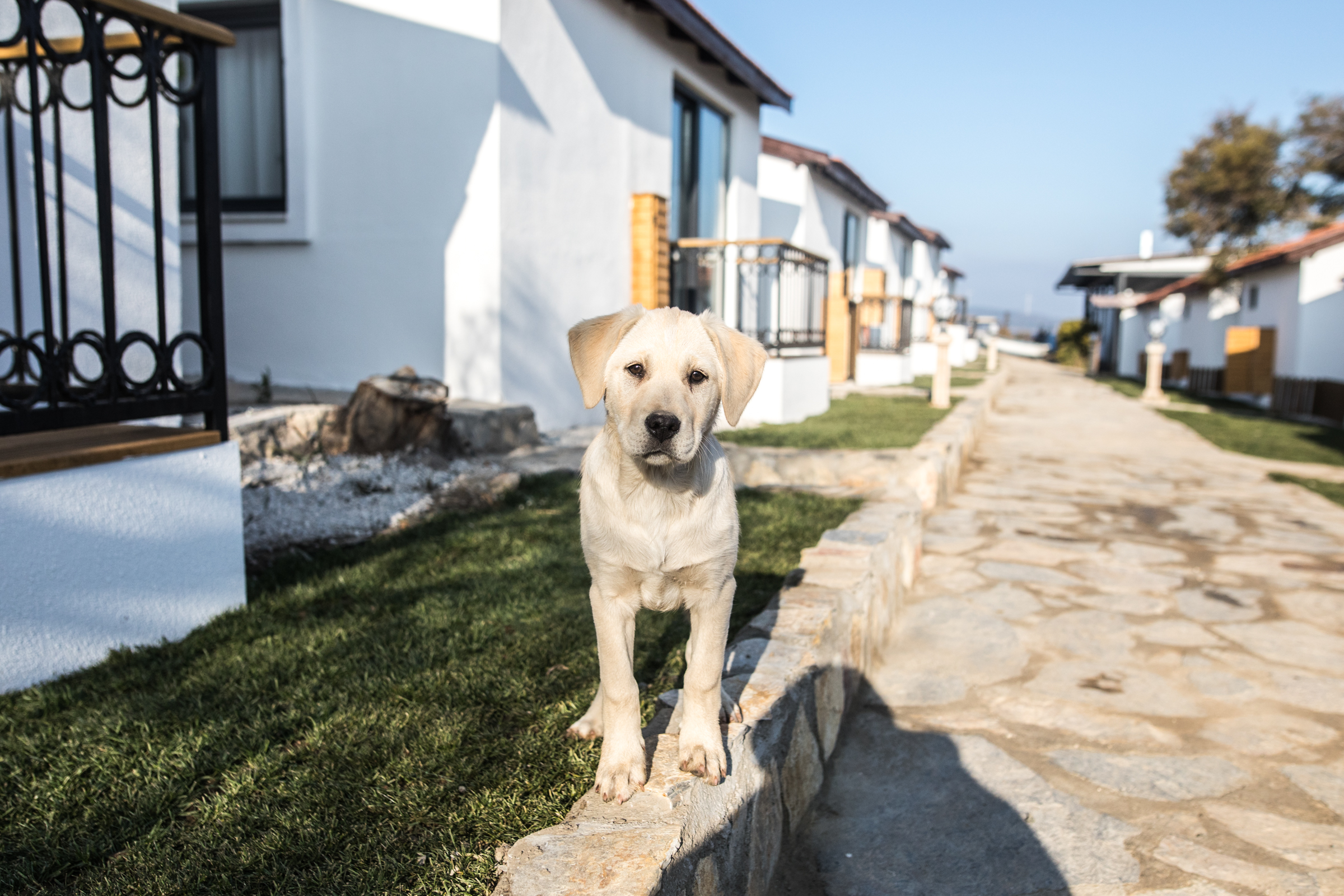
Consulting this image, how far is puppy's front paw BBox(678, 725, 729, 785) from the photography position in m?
2.01

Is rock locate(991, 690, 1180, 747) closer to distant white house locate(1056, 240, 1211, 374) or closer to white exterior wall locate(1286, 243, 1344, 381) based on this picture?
white exterior wall locate(1286, 243, 1344, 381)

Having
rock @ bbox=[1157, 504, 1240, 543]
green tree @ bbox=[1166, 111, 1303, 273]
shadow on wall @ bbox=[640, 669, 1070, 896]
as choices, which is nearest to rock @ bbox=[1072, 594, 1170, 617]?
rock @ bbox=[1157, 504, 1240, 543]

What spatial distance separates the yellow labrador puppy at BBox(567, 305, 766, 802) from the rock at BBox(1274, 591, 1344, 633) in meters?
3.76

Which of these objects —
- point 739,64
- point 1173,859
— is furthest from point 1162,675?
point 739,64

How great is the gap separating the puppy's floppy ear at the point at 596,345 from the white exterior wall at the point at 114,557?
1950mm

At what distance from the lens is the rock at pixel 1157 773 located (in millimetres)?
2760

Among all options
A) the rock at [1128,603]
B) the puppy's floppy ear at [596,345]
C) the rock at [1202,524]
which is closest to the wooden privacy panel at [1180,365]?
the rock at [1202,524]

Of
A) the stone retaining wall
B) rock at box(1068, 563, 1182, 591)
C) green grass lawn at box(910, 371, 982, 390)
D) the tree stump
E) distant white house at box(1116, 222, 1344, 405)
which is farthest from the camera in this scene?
green grass lawn at box(910, 371, 982, 390)

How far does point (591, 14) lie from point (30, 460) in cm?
747

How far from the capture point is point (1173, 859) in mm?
2412

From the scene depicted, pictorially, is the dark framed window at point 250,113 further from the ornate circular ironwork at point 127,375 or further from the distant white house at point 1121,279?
the distant white house at point 1121,279

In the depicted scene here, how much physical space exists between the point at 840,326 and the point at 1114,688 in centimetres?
1556

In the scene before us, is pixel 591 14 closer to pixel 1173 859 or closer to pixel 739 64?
pixel 739 64

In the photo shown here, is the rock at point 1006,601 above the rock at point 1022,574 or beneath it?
beneath
